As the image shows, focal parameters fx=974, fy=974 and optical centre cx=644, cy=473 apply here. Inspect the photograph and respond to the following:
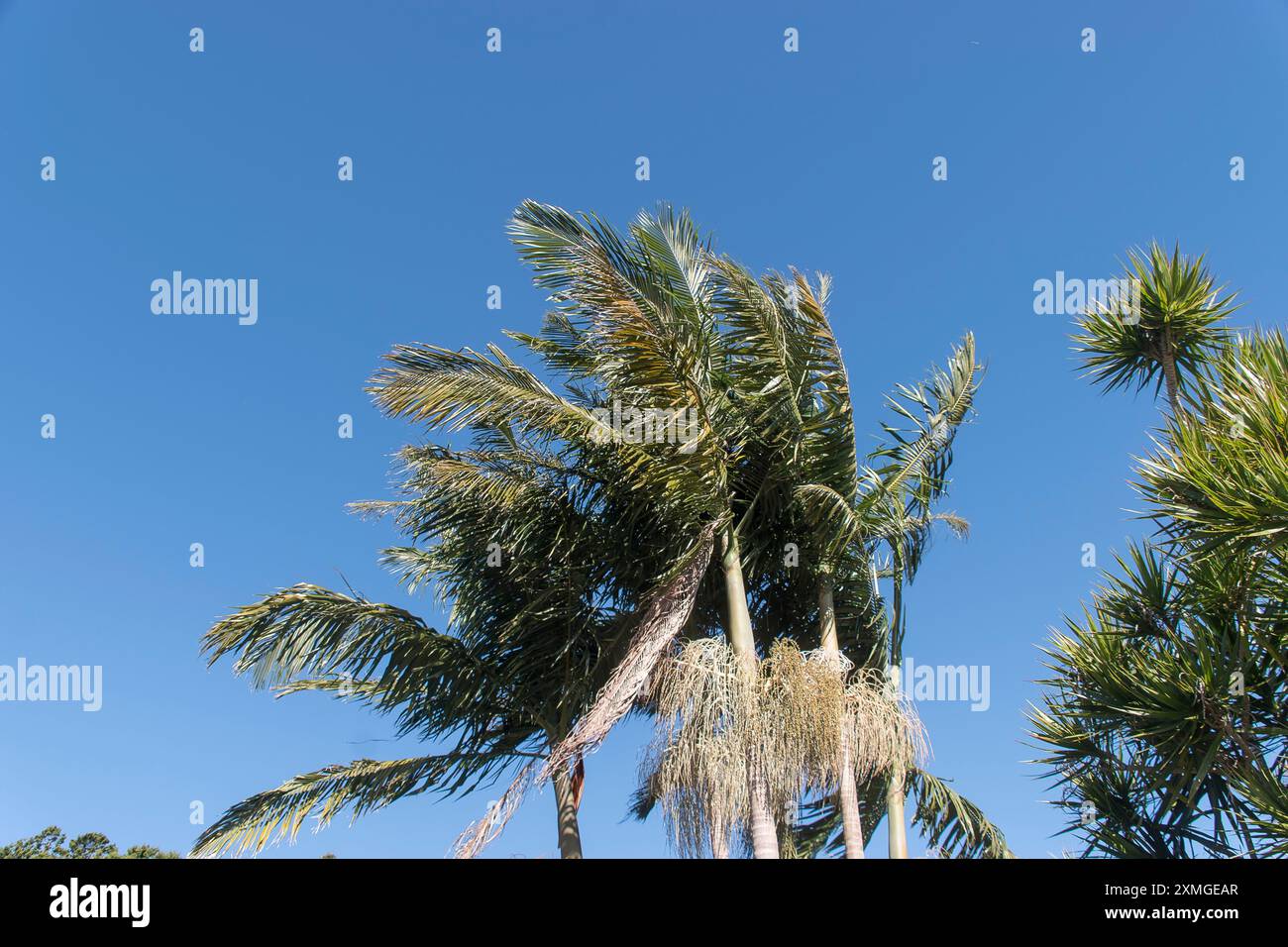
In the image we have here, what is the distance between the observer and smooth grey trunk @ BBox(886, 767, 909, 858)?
34.7 feet

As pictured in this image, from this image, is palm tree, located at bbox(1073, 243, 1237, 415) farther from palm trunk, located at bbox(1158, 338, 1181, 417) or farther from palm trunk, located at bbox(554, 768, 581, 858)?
palm trunk, located at bbox(554, 768, 581, 858)

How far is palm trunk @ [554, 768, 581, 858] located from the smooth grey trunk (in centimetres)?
354

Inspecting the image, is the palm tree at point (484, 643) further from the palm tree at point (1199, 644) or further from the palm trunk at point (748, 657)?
the palm tree at point (1199, 644)

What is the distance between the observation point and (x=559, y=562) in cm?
1216

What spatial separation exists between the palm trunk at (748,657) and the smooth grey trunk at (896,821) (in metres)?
1.97

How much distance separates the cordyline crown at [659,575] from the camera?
9.44 metres

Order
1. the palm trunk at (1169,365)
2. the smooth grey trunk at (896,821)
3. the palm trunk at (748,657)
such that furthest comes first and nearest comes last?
the palm trunk at (1169,365) → the smooth grey trunk at (896,821) → the palm trunk at (748,657)

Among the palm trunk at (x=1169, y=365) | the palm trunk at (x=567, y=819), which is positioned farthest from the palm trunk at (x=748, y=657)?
the palm trunk at (x=1169, y=365)

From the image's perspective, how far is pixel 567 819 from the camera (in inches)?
448

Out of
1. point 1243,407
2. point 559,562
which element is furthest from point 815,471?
point 1243,407

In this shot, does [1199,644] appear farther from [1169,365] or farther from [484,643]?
[484,643]
